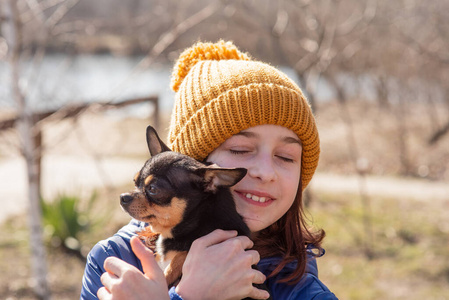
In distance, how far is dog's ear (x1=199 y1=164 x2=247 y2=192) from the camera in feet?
6.55

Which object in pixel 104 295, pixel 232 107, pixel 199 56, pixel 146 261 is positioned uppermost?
pixel 199 56

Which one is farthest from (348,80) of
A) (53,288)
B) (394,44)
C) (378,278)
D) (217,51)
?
(217,51)

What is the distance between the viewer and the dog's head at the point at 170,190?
2.12 meters

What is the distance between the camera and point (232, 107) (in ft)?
7.13

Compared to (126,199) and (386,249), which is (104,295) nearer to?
(126,199)

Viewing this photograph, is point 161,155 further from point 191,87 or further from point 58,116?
point 58,116

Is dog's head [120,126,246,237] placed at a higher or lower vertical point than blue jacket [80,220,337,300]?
higher

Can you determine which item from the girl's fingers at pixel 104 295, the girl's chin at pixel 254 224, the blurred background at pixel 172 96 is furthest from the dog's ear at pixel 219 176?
the blurred background at pixel 172 96

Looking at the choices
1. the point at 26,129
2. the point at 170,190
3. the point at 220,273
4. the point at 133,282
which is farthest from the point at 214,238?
the point at 26,129

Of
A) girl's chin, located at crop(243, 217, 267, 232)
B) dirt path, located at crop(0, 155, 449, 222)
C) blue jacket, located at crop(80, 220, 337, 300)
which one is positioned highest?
girl's chin, located at crop(243, 217, 267, 232)

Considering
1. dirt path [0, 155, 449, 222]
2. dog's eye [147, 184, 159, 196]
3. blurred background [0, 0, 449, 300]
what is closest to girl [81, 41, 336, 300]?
dog's eye [147, 184, 159, 196]

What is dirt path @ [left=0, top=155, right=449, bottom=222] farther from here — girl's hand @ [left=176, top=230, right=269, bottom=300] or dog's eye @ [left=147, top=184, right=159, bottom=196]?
girl's hand @ [left=176, top=230, right=269, bottom=300]

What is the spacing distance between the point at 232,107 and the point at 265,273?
2.46 feet

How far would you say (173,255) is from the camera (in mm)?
2213
